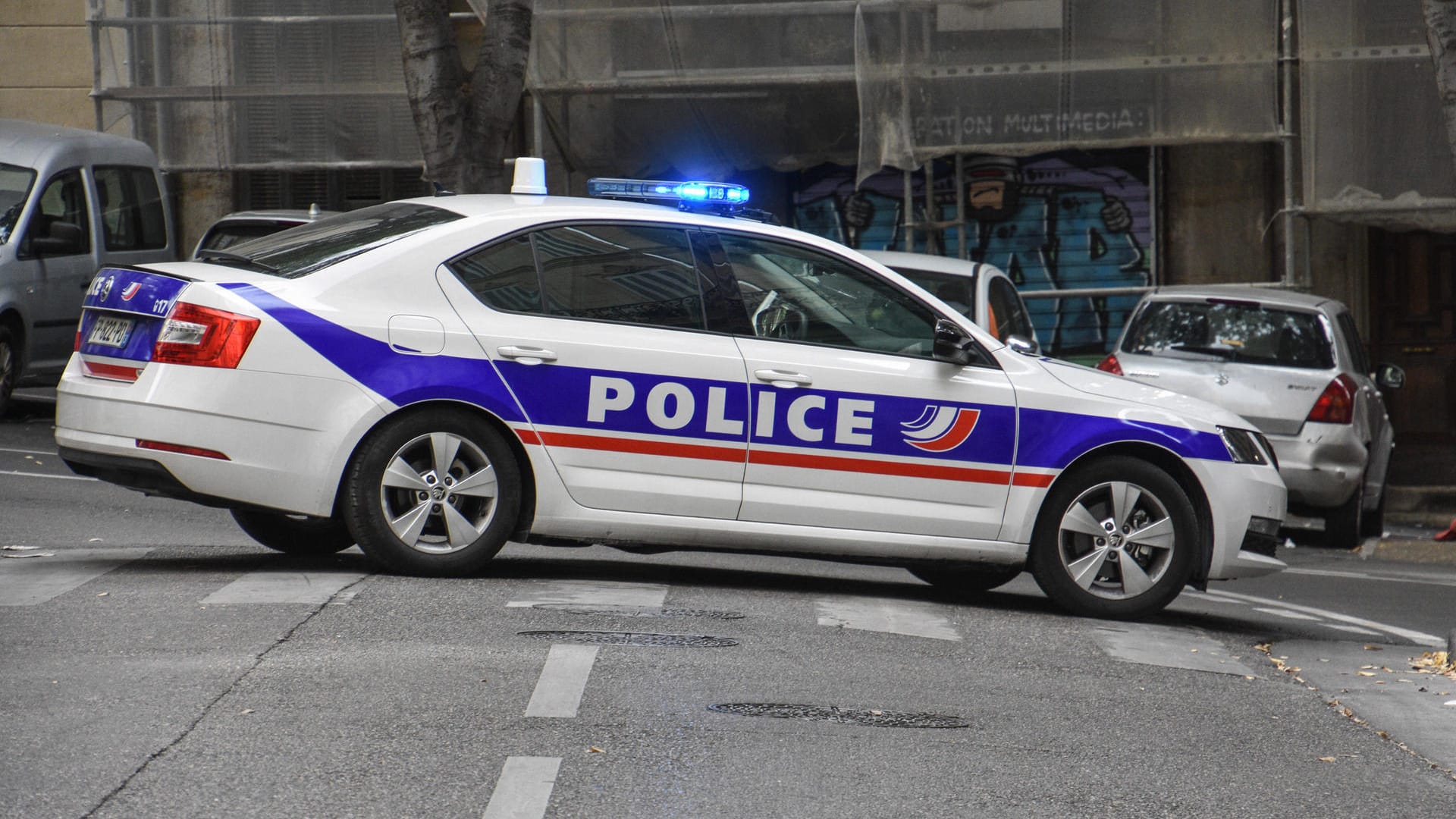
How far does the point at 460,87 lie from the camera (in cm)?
1276

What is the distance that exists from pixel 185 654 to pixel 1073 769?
275cm

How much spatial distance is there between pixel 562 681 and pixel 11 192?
10771 millimetres

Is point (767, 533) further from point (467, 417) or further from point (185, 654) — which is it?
point (185, 654)

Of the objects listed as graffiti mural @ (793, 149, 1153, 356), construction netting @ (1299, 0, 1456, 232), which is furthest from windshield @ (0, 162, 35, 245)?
construction netting @ (1299, 0, 1456, 232)

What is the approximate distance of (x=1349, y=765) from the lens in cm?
540

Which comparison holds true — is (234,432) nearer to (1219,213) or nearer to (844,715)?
(844,715)

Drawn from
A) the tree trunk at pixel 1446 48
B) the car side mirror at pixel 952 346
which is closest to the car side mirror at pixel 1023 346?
the car side mirror at pixel 952 346

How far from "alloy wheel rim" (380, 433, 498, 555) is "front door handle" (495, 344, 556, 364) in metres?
0.37

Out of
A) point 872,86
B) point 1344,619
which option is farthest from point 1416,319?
point 1344,619

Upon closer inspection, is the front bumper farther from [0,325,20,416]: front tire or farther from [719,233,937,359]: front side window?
[0,325,20,416]: front tire

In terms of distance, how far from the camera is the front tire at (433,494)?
7.05 m

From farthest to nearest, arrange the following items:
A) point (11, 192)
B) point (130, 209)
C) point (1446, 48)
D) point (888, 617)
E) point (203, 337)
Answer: point (130, 209)
point (11, 192)
point (1446, 48)
point (888, 617)
point (203, 337)

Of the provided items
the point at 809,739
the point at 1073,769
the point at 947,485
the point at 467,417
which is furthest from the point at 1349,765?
the point at 467,417

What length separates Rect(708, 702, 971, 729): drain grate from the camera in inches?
213
